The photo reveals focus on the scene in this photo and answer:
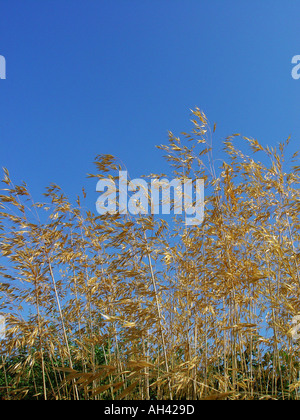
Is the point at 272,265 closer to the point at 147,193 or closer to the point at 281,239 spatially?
the point at 281,239

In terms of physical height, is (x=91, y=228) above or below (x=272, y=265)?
above

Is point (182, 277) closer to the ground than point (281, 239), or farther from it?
closer to the ground

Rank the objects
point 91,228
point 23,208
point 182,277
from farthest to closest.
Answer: point 91,228, point 23,208, point 182,277

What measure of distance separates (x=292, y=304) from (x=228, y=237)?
0.71 metres

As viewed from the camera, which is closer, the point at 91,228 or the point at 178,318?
the point at 178,318

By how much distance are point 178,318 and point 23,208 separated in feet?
5.99

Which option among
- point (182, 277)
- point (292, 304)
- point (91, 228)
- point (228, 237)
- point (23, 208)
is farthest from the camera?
point (91, 228)

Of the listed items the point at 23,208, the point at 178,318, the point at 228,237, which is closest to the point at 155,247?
the point at 228,237

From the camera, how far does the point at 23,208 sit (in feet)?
11.3

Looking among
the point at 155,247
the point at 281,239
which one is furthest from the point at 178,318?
the point at 281,239
